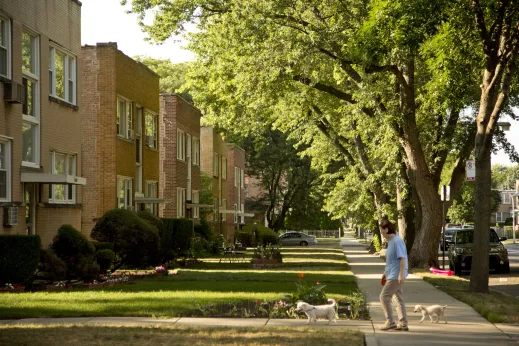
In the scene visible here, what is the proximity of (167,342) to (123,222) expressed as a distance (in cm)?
1401

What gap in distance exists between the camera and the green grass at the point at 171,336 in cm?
1199

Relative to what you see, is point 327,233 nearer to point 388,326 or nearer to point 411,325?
point 411,325

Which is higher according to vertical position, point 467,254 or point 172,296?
point 467,254

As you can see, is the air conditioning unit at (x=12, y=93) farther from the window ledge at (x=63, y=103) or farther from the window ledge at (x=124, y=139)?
the window ledge at (x=124, y=139)

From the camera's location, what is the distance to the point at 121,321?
47.6 ft

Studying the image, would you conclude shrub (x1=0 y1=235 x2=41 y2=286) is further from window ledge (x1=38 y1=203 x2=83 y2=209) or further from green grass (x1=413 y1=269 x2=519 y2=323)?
green grass (x1=413 y1=269 x2=519 y2=323)

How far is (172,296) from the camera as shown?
62.5 ft

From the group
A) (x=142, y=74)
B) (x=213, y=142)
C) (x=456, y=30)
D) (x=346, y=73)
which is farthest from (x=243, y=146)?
(x=456, y=30)

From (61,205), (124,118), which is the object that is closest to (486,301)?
(61,205)

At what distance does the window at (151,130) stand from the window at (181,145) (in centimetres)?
571

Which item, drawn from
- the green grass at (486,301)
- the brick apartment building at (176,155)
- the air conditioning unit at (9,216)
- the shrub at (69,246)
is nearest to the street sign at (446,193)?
the green grass at (486,301)

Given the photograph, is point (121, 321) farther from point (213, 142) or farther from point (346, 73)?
point (213, 142)

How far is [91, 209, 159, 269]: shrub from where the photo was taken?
25.5 m

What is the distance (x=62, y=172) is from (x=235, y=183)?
1699 inches
